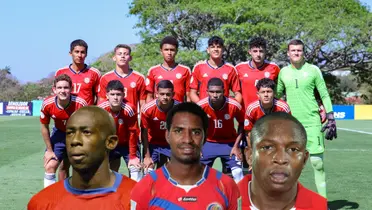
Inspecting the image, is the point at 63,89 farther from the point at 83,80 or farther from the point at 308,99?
the point at 308,99

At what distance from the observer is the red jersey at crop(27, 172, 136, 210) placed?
2.92 meters

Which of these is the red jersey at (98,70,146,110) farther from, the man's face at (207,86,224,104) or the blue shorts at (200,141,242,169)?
the man's face at (207,86,224,104)

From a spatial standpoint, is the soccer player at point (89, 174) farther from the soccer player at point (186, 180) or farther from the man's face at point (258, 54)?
the man's face at point (258, 54)

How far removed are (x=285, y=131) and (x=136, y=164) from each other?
467cm

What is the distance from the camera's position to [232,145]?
24.1 feet

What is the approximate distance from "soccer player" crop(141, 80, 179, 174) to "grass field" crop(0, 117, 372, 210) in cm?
175

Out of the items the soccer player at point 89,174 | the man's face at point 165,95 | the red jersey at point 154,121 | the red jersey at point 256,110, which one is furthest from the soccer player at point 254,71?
the soccer player at point 89,174

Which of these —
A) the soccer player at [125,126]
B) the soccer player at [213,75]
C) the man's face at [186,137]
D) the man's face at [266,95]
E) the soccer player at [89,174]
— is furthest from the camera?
the soccer player at [213,75]

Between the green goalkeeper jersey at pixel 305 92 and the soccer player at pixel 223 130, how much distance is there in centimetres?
67

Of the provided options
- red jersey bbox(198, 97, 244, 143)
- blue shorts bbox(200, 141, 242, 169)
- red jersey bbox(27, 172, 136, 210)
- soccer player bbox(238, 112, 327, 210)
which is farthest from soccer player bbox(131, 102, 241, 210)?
blue shorts bbox(200, 141, 242, 169)

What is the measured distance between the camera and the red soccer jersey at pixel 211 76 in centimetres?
786

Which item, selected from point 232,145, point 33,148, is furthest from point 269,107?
point 33,148

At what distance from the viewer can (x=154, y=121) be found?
7.32m

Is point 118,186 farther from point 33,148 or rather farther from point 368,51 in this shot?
point 368,51
